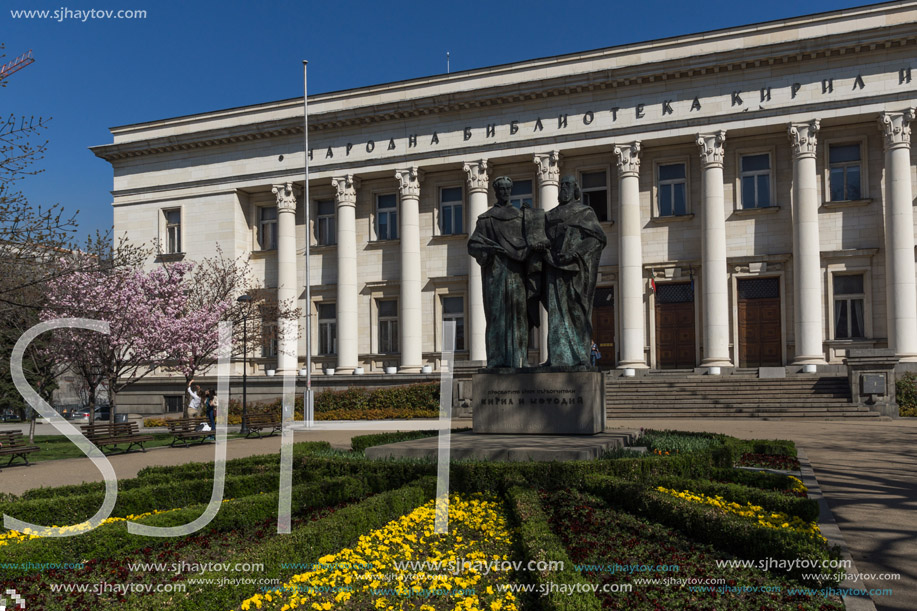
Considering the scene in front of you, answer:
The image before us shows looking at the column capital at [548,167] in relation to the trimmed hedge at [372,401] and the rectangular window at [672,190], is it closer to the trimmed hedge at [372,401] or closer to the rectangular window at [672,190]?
the rectangular window at [672,190]

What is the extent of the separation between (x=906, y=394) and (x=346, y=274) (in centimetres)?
2597

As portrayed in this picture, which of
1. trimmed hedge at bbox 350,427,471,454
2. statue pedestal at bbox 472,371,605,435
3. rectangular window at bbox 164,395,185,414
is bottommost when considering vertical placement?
rectangular window at bbox 164,395,185,414

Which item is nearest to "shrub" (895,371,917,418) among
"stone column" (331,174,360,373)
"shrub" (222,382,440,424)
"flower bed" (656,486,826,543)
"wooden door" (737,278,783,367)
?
"wooden door" (737,278,783,367)

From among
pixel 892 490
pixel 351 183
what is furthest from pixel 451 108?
pixel 892 490

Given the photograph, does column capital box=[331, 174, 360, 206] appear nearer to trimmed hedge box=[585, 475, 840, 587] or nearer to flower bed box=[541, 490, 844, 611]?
trimmed hedge box=[585, 475, 840, 587]

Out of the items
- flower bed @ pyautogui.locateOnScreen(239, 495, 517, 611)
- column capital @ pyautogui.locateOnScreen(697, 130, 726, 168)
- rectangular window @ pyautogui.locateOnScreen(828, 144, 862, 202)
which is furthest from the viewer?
column capital @ pyautogui.locateOnScreen(697, 130, 726, 168)

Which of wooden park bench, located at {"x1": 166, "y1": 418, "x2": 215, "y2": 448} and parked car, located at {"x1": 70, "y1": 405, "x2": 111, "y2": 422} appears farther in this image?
parked car, located at {"x1": 70, "y1": 405, "x2": 111, "y2": 422}

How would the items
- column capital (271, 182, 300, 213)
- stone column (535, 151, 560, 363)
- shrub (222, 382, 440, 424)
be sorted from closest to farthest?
shrub (222, 382, 440, 424), stone column (535, 151, 560, 363), column capital (271, 182, 300, 213)

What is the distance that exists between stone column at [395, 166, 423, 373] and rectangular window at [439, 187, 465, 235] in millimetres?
1510

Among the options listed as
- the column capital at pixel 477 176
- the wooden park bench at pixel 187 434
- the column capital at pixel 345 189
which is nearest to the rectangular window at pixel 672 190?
the column capital at pixel 477 176

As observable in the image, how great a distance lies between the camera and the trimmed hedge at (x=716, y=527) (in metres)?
6.46

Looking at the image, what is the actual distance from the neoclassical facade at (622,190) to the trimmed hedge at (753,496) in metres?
24.8

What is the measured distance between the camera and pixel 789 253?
3394 cm

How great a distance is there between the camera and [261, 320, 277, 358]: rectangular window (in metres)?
39.5
